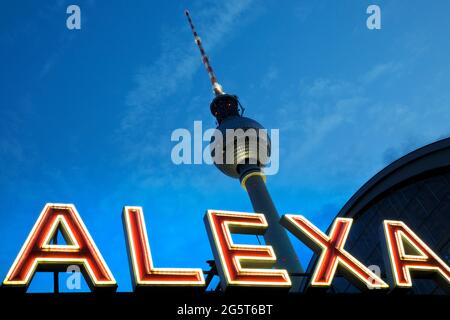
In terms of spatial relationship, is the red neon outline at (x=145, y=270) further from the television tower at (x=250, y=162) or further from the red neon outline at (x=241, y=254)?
the television tower at (x=250, y=162)

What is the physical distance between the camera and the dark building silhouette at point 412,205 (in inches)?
1367

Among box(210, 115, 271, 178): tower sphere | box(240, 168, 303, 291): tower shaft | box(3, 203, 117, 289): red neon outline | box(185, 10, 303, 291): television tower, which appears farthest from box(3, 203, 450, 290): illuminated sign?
box(210, 115, 271, 178): tower sphere

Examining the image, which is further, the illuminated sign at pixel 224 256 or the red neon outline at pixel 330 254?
the red neon outline at pixel 330 254

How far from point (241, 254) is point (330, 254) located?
3463mm

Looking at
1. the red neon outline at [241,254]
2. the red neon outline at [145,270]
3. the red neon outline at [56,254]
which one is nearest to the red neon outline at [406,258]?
the red neon outline at [241,254]

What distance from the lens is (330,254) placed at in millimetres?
18875

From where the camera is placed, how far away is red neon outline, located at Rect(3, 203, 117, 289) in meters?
15.0

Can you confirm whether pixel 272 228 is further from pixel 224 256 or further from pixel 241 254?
pixel 224 256

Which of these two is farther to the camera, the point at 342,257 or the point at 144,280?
the point at 342,257

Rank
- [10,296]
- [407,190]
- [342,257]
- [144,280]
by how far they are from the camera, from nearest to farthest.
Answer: [10,296] < [144,280] < [342,257] < [407,190]

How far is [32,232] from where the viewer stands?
1617 centimetres
